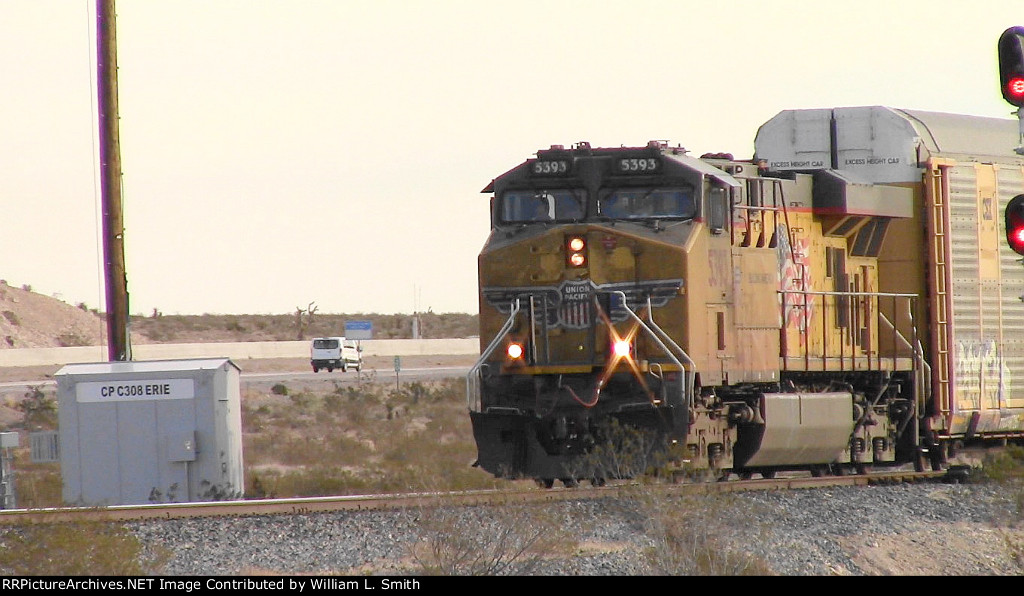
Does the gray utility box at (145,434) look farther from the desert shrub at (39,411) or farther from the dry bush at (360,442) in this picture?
the desert shrub at (39,411)

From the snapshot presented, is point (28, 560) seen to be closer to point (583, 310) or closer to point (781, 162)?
point (583, 310)

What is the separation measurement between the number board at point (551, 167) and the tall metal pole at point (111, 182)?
622cm

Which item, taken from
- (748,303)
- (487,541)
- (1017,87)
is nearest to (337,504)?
(487,541)

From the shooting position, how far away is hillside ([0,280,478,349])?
74.7 metres

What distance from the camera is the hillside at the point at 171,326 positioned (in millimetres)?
74688

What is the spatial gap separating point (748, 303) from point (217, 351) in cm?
4857

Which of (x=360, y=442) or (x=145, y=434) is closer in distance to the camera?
(x=145, y=434)

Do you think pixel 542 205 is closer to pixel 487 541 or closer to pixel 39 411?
pixel 487 541

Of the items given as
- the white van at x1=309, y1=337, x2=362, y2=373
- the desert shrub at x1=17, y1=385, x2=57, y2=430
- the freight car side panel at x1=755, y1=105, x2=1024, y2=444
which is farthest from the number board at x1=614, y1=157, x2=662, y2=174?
the white van at x1=309, y1=337, x2=362, y2=373

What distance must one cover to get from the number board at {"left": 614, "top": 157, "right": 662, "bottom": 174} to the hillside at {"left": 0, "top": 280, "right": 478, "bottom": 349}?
5226 centimetres

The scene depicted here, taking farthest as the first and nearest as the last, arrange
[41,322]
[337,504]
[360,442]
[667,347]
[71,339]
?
[41,322] < [71,339] < [360,442] < [667,347] < [337,504]

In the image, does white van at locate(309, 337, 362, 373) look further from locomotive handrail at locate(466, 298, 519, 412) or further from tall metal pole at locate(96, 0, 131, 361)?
locomotive handrail at locate(466, 298, 519, 412)

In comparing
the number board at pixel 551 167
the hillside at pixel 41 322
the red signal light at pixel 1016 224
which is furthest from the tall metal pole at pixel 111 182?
the hillside at pixel 41 322

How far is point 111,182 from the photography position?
65.6 ft
